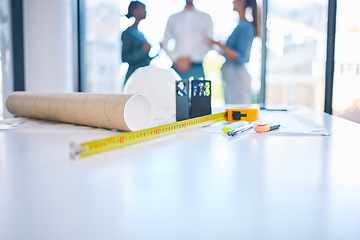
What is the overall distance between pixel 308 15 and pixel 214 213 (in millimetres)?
5094

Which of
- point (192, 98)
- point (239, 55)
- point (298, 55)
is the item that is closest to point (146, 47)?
point (239, 55)

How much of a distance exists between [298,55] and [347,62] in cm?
338

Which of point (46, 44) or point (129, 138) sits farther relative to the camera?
point (46, 44)

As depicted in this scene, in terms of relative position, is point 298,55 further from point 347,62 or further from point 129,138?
point 129,138

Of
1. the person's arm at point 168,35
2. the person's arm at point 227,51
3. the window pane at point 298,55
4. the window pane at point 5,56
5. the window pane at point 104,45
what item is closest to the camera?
the window pane at point 5,56

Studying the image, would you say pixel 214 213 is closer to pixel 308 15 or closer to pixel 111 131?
pixel 111 131

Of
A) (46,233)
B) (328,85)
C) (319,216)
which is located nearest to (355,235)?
(319,216)

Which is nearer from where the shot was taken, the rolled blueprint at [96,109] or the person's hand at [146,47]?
the rolled blueprint at [96,109]

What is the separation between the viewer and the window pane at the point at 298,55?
4387mm

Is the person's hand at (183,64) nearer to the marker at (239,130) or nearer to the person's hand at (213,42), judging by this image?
the person's hand at (213,42)

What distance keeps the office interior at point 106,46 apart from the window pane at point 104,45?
10 mm

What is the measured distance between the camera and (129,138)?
543 millimetres

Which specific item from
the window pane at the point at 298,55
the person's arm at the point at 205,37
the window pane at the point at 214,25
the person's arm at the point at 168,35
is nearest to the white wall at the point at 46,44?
the window pane at the point at 214,25

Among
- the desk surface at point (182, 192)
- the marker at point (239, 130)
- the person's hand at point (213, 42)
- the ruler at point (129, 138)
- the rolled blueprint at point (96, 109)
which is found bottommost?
the desk surface at point (182, 192)
